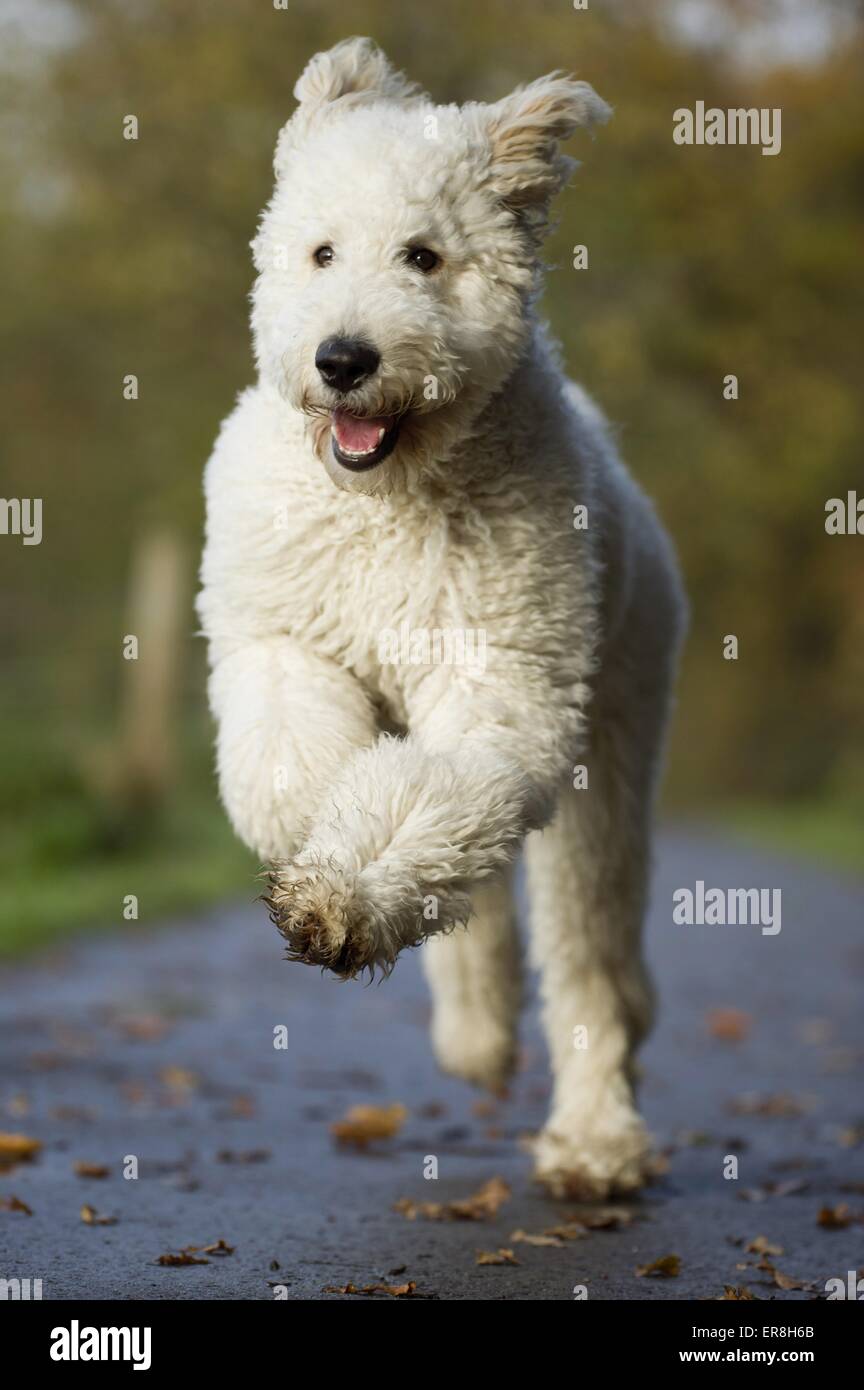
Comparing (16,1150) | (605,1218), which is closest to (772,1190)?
(605,1218)

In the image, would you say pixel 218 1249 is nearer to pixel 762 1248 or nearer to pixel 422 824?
pixel 422 824

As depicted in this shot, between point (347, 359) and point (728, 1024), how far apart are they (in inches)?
265

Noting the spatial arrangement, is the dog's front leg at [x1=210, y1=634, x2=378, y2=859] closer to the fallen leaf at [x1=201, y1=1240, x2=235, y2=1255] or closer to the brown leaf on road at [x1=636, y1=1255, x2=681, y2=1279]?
the fallen leaf at [x1=201, y1=1240, x2=235, y2=1255]

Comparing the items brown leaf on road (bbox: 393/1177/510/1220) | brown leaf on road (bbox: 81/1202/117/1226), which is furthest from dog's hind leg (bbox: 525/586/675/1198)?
brown leaf on road (bbox: 81/1202/117/1226)

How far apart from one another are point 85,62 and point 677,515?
8802 millimetres

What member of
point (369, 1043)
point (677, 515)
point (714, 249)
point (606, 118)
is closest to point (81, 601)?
point (677, 515)

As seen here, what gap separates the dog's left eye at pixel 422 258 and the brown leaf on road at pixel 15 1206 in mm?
2749

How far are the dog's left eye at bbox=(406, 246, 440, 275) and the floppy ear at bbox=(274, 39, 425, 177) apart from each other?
1.82 feet

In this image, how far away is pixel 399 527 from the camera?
5.23 m

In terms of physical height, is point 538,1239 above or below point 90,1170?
below

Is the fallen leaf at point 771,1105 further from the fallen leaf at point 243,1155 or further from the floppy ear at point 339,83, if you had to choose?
the floppy ear at point 339,83

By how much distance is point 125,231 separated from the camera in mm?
20922

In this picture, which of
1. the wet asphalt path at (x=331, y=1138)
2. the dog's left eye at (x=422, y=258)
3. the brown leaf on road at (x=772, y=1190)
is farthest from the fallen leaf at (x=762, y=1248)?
the dog's left eye at (x=422, y=258)

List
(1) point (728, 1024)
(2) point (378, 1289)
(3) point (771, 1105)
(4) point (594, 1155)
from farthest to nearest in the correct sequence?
(1) point (728, 1024) → (3) point (771, 1105) → (4) point (594, 1155) → (2) point (378, 1289)
